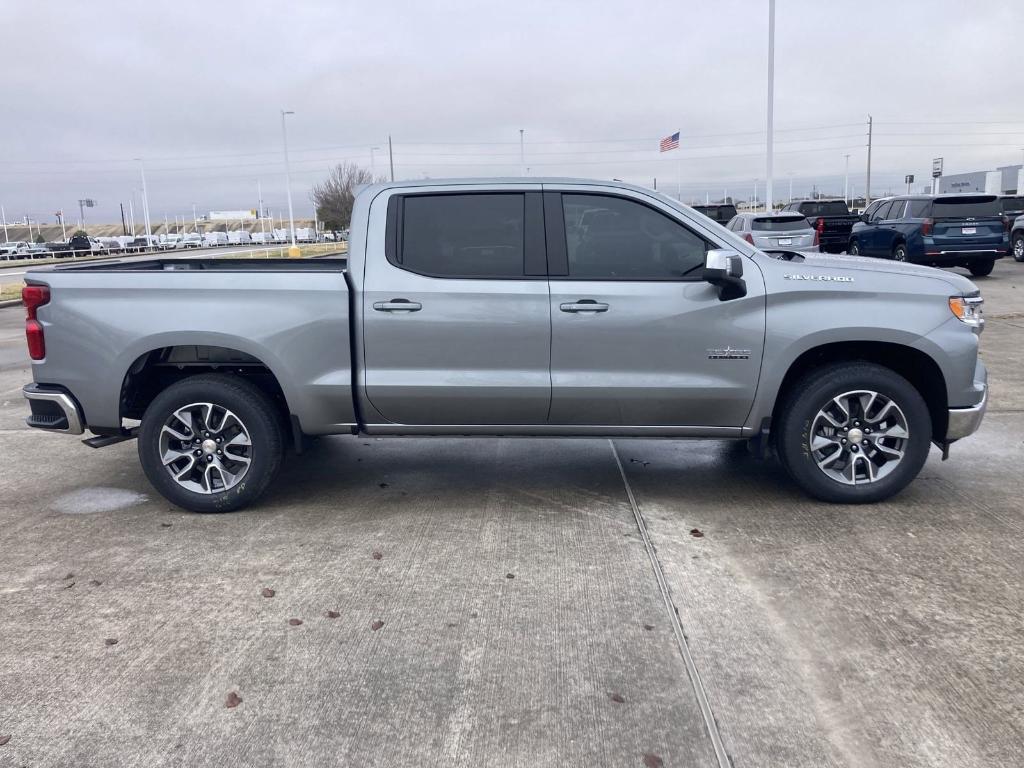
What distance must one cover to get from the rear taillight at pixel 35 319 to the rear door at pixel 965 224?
1836 cm

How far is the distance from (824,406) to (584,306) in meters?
1.52

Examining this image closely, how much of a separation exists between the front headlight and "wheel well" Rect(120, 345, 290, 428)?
13.1 feet

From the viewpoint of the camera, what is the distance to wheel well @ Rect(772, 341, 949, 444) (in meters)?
A: 5.31

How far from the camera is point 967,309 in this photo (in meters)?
5.21

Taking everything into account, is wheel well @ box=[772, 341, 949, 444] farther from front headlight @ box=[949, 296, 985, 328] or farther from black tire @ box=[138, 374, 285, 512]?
black tire @ box=[138, 374, 285, 512]

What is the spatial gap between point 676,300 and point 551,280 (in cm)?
73

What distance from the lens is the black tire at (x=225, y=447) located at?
5309 mm

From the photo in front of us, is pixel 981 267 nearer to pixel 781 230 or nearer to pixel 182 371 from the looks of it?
pixel 781 230

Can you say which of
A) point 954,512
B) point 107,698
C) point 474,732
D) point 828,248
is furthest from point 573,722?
point 828,248

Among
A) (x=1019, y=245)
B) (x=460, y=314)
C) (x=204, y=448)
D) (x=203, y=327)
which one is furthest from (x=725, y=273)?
(x=1019, y=245)

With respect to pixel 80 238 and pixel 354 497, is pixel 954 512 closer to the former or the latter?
pixel 354 497

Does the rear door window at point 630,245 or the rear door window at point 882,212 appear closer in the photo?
the rear door window at point 630,245

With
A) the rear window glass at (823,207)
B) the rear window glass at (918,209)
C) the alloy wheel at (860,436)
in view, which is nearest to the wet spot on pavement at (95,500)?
the alloy wheel at (860,436)

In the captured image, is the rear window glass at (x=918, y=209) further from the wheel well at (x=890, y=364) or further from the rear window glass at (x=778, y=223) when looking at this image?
the wheel well at (x=890, y=364)
